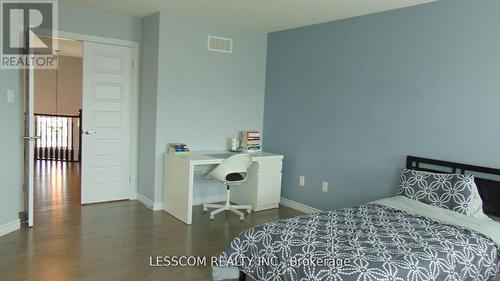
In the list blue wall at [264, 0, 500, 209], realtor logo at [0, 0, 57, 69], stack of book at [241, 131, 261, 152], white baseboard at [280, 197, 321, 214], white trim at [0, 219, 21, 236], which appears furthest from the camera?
stack of book at [241, 131, 261, 152]

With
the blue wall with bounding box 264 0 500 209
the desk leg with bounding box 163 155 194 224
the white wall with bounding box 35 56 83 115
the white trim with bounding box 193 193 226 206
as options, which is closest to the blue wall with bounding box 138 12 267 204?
the white trim with bounding box 193 193 226 206

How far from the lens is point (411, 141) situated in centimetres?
386

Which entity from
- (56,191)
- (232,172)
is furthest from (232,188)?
(56,191)

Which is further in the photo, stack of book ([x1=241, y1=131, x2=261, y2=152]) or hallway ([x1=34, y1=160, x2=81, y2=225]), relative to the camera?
stack of book ([x1=241, y1=131, x2=261, y2=152])

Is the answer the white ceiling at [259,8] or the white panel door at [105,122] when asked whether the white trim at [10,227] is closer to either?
the white panel door at [105,122]

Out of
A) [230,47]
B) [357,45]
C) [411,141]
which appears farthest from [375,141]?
[230,47]

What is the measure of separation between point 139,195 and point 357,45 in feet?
10.9

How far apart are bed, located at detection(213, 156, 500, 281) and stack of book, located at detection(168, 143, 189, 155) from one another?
2.10 metres

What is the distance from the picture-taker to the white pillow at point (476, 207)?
316 centimetres

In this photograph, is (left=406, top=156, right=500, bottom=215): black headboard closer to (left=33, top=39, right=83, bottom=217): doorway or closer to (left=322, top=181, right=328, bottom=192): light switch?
(left=322, top=181, right=328, bottom=192): light switch

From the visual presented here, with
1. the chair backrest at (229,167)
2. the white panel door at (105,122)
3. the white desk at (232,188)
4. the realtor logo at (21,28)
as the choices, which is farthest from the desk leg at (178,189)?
the realtor logo at (21,28)

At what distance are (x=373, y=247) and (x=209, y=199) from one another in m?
3.18

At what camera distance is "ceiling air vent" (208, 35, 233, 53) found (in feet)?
16.6

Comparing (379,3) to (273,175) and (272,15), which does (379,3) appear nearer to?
(272,15)
